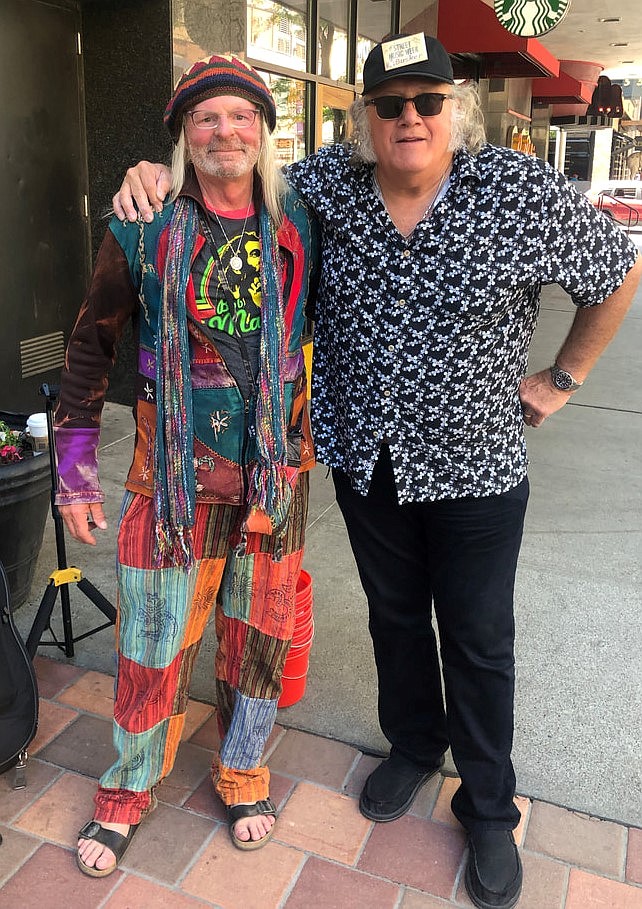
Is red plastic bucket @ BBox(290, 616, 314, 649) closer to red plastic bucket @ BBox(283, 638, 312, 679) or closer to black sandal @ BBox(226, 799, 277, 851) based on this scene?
red plastic bucket @ BBox(283, 638, 312, 679)

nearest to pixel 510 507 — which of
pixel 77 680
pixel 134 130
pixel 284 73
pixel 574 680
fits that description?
pixel 574 680

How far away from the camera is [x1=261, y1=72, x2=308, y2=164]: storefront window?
6.64 m

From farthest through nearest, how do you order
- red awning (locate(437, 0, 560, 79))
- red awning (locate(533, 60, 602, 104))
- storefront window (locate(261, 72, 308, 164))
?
red awning (locate(533, 60, 602, 104)) < red awning (locate(437, 0, 560, 79)) < storefront window (locate(261, 72, 308, 164))

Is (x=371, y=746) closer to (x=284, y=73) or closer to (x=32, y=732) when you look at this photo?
(x=32, y=732)

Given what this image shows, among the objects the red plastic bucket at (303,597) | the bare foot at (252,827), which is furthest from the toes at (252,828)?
the red plastic bucket at (303,597)

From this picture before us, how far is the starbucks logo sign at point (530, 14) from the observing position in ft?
25.1

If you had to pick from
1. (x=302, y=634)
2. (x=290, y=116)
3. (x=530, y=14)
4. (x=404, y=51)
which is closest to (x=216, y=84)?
(x=404, y=51)

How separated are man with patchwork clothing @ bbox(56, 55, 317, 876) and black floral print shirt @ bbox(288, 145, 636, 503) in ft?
0.45

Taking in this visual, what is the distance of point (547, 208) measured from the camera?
5.76ft

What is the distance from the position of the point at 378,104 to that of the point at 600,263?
0.60 meters

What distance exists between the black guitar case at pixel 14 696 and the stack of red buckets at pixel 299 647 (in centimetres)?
73

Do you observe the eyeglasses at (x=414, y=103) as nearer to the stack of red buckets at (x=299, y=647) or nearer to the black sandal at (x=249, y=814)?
the stack of red buckets at (x=299, y=647)

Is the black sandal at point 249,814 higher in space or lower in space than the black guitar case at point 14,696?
lower

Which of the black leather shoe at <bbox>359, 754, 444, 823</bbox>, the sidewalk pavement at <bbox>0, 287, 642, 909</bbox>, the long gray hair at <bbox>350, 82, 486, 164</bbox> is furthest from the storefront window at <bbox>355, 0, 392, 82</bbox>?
the black leather shoe at <bbox>359, 754, 444, 823</bbox>
